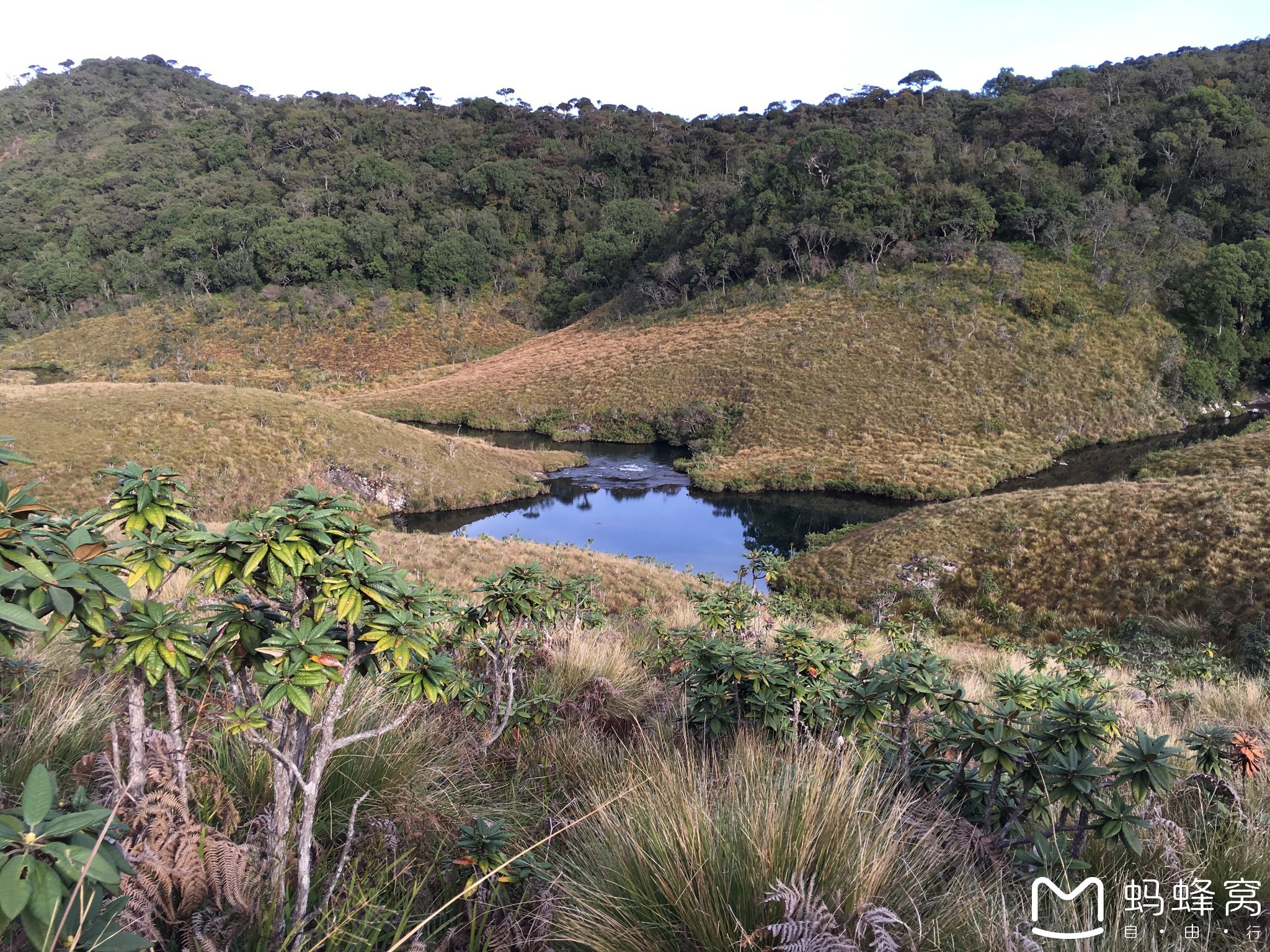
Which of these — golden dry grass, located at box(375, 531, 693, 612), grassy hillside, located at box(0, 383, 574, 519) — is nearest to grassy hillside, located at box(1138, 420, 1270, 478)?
golden dry grass, located at box(375, 531, 693, 612)

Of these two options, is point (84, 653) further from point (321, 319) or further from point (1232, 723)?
point (321, 319)

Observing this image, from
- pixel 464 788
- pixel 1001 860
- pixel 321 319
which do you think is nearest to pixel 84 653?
pixel 464 788

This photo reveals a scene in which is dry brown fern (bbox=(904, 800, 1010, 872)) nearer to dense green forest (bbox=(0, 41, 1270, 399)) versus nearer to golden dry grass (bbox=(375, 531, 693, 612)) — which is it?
golden dry grass (bbox=(375, 531, 693, 612))

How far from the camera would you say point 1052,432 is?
35.1 meters

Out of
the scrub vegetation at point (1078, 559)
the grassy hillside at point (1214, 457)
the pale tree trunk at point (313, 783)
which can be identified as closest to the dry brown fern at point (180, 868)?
the pale tree trunk at point (313, 783)

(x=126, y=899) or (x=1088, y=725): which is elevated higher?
(x=126, y=899)

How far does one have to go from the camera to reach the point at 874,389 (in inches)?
1538

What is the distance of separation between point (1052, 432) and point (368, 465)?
120 feet

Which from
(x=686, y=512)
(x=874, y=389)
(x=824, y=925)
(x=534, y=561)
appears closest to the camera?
(x=824, y=925)

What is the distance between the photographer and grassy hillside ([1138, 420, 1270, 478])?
75.7 ft

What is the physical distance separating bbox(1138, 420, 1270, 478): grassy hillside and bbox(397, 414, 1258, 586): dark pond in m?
2.00

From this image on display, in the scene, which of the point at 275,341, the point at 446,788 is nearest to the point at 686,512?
the point at 446,788

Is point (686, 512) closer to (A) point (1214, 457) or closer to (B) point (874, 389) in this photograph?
(B) point (874, 389)

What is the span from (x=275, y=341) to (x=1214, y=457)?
74.6 m
